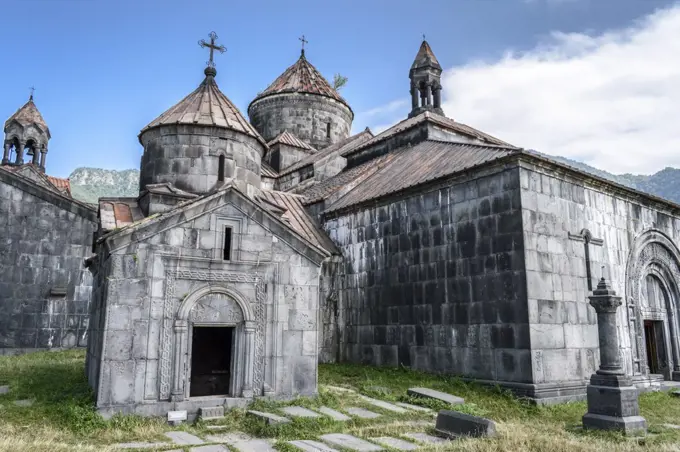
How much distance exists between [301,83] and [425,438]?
18847mm

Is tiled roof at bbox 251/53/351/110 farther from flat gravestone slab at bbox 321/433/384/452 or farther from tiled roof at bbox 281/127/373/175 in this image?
flat gravestone slab at bbox 321/433/384/452

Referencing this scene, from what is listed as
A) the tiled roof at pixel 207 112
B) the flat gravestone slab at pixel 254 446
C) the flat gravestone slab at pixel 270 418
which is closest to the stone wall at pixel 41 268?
the tiled roof at pixel 207 112

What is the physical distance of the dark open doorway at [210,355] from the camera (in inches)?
427

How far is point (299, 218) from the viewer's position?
14.8 m

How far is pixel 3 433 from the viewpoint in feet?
19.9

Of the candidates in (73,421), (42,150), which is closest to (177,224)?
(73,421)

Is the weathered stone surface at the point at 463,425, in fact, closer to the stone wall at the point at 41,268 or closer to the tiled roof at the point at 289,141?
the stone wall at the point at 41,268

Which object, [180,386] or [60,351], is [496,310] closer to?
[180,386]

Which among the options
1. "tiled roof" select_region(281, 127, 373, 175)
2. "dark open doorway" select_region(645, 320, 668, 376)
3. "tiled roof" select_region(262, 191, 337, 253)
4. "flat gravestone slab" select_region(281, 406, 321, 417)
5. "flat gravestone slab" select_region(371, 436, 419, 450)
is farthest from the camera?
"tiled roof" select_region(281, 127, 373, 175)

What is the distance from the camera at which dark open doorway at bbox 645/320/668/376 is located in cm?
1204

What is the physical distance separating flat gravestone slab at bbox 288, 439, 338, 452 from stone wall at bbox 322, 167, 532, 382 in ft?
15.1

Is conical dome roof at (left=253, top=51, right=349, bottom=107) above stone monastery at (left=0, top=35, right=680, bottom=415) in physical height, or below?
above

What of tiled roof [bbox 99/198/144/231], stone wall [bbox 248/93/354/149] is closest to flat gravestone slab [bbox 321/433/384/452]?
tiled roof [bbox 99/198/144/231]

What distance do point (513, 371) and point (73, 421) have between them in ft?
23.5
